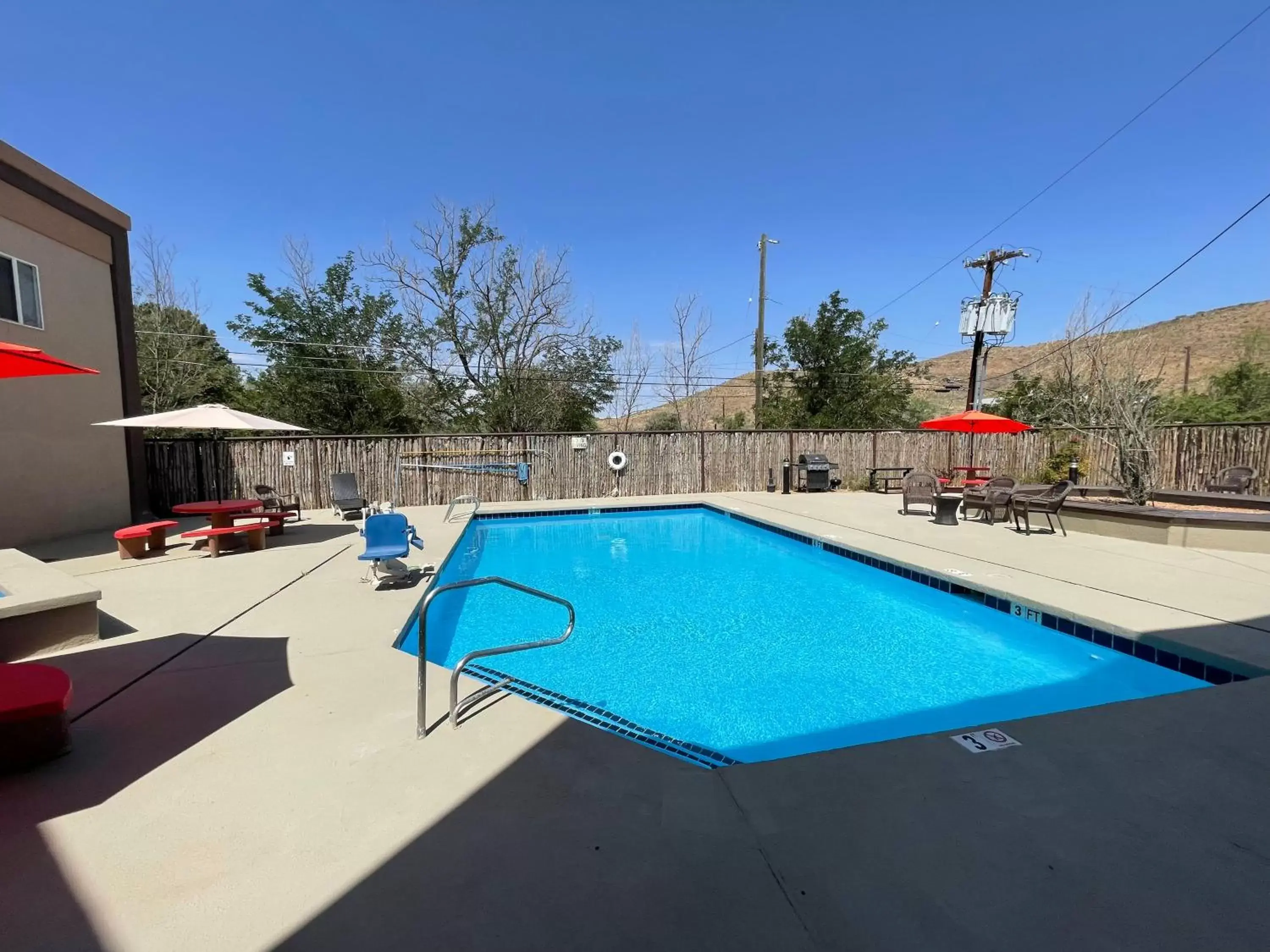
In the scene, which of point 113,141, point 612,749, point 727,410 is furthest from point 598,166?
point 727,410

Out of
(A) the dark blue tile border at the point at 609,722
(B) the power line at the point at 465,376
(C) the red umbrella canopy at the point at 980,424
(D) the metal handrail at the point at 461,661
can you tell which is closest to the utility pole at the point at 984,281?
(B) the power line at the point at 465,376

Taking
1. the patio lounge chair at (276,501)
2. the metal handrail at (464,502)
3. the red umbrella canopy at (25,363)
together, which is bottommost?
the metal handrail at (464,502)

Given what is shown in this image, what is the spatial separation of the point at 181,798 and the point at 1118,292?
751 inches

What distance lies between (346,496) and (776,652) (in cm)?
937

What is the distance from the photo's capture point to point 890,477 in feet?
51.2

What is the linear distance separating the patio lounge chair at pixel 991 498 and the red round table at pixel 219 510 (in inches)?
425

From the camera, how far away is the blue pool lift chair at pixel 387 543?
5395mm

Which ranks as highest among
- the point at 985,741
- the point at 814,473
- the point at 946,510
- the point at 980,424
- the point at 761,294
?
the point at 761,294

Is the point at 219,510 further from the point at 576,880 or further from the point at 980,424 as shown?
the point at 980,424

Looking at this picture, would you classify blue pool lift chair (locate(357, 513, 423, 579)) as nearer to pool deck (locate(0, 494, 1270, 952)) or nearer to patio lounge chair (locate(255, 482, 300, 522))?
pool deck (locate(0, 494, 1270, 952))

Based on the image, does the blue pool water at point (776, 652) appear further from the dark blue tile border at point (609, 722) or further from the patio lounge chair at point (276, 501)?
the patio lounge chair at point (276, 501)

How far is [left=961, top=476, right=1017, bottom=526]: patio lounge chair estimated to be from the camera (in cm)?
900

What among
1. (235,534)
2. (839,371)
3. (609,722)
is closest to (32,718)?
(609,722)

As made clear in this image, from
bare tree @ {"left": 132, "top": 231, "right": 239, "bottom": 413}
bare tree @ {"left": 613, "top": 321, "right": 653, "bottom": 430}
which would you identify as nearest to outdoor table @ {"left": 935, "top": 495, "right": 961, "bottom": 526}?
bare tree @ {"left": 613, "top": 321, "right": 653, "bottom": 430}
